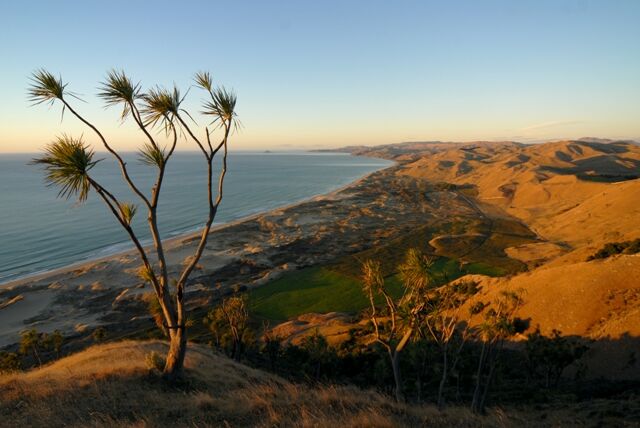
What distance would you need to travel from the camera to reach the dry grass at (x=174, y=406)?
372 inches

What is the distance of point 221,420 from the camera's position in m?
9.88

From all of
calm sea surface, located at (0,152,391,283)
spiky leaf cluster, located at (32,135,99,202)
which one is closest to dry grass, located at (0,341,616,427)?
spiky leaf cluster, located at (32,135,99,202)

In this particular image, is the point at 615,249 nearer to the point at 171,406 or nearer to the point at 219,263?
the point at 171,406

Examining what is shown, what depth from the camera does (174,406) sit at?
1090cm

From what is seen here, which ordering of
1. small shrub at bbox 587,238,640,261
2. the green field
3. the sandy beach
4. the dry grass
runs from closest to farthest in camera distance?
the dry grass < small shrub at bbox 587,238,640,261 < the sandy beach < the green field

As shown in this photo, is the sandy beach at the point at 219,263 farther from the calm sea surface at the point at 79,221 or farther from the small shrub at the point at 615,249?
the small shrub at the point at 615,249

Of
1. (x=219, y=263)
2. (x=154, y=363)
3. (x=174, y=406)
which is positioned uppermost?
(x=174, y=406)

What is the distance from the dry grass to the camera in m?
9.45

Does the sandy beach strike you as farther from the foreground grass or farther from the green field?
the foreground grass

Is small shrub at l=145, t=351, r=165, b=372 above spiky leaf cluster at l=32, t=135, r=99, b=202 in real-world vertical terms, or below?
below

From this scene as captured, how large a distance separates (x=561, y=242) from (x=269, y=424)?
A: 77796 mm

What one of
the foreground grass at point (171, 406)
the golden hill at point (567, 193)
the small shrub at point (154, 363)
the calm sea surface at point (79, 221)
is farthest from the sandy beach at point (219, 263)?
the foreground grass at point (171, 406)

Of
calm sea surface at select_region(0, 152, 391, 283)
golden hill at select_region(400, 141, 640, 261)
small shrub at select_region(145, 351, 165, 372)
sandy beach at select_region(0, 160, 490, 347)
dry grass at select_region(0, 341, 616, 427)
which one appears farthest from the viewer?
golden hill at select_region(400, 141, 640, 261)

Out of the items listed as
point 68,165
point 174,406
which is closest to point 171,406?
point 174,406
